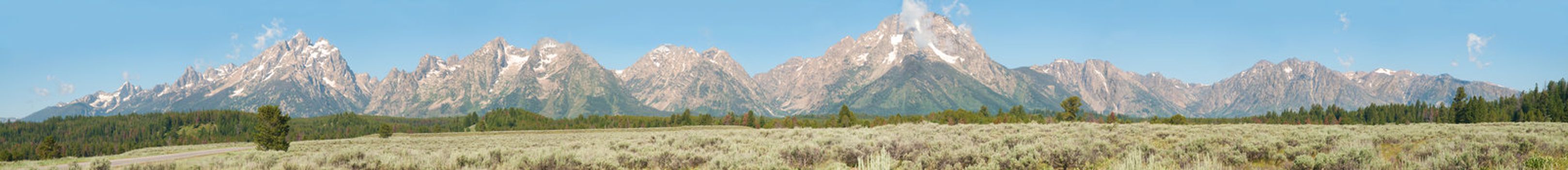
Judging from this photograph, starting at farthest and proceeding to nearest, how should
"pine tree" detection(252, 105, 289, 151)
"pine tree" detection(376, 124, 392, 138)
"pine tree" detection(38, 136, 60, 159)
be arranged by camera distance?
1. "pine tree" detection(376, 124, 392, 138)
2. "pine tree" detection(38, 136, 60, 159)
3. "pine tree" detection(252, 105, 289, 151)

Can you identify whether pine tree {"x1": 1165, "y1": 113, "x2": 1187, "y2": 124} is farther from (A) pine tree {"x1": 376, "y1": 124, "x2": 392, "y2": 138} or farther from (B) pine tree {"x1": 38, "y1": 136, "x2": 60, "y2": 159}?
(B) pine tree {"x1": 38, "y1": 136, "x2": 60, "y2": 159}

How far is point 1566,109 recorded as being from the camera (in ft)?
427

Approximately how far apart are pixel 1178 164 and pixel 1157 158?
1.93 ft

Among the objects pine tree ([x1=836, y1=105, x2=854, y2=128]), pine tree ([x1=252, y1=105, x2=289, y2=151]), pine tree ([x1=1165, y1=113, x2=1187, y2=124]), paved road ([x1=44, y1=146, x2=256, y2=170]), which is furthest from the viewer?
pine tree ([x1=836, y1=105, x2=854, y2=128])

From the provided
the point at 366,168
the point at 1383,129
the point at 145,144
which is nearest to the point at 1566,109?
the point at 1383,129

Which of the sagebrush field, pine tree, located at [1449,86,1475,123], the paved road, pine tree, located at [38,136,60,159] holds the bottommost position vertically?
pine tree, located at [38,136,60,159]

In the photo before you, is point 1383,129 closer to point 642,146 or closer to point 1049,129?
point 1049,129

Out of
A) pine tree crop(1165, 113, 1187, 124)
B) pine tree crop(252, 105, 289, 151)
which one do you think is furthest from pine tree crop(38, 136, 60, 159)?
pine tree crop(1165, 113, 1187, 124)

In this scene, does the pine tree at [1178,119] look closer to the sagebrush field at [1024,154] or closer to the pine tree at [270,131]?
the sagebrush field at [1024,154]

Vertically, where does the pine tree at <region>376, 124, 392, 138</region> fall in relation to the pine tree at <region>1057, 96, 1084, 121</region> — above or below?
below

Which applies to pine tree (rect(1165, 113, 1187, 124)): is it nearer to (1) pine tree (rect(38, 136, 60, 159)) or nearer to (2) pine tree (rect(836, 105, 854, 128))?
(2) pine tree (rect(836, 105, 854, 128))

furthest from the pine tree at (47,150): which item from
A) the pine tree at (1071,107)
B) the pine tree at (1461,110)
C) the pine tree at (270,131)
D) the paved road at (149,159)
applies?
the pine tree at (1461,110)

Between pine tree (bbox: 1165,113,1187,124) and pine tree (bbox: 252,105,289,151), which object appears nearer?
pine tree (bbox: 252,105,289,151)

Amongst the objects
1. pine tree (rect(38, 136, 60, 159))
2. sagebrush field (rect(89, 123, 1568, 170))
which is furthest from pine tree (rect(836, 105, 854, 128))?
sagebrush field (rect(89, 123, 1568, 170))
